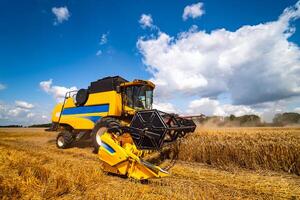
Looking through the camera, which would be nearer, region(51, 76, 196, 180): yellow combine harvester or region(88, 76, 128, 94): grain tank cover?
region(51, 76, 196, 180): yellow combine harvester

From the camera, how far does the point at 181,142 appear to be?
22.4 feet

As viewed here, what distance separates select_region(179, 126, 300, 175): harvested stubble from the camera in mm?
5133

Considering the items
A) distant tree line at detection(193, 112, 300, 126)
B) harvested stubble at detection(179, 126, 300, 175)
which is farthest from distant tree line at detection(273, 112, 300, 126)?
harvested stubble at detection(179, 126, 300, 175)

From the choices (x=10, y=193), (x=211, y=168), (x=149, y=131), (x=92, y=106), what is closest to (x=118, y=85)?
(x=92, y=106)

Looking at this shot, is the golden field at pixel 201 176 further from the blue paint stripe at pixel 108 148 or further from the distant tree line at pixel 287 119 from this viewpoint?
the distant tree line at pixel 287 119

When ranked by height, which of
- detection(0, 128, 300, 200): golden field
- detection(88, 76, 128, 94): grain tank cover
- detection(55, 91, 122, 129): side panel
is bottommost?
detection(0, 128, 300, 200): golden field

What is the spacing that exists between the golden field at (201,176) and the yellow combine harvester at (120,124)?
40 centimetres

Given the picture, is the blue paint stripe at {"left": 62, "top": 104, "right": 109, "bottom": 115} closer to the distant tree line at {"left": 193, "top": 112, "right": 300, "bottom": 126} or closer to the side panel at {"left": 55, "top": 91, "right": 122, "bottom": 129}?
the side panel at {"left": 55, "top": 91, "right": 122, "bottom": 129}

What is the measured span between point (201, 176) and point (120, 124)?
9.41 ft

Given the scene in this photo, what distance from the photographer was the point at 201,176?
4848mm

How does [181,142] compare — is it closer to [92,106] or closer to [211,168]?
[211,168]

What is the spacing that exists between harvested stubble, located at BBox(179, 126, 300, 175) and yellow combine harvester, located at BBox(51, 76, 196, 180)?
67 centimetres

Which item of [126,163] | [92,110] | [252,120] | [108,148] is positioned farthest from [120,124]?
[252,120]

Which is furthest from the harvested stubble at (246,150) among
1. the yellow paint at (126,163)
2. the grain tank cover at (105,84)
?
the grain tank cover at (105,84)
